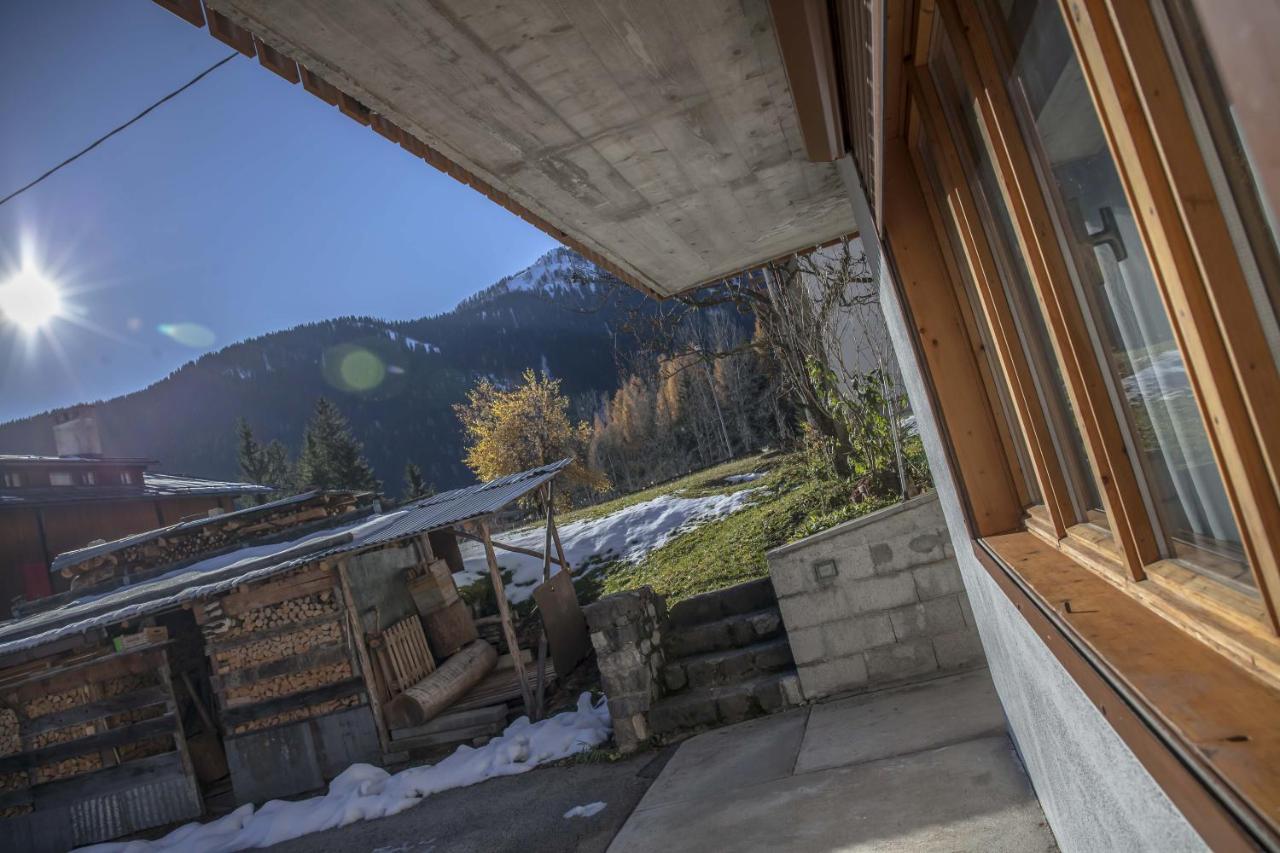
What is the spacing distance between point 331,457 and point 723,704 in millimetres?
45068

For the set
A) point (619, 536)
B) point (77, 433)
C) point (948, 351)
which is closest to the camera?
point (948, 351)

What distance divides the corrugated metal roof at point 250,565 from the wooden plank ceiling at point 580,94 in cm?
530

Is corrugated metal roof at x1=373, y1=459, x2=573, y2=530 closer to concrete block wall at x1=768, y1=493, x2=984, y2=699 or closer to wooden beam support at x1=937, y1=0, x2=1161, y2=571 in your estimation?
concrete block wall at x1=768, y1=493, x2=984, y2=699

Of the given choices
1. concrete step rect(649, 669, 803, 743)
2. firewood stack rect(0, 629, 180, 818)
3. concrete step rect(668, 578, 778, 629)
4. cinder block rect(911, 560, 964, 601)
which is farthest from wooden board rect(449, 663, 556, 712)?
cinder block rect(911, 560, 964, 601)

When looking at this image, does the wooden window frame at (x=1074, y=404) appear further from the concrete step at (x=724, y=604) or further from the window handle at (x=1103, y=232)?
the concrete step at (x=724, y=604)

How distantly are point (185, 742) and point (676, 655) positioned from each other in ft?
21.8

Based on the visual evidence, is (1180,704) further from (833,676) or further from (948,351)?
(833,676)

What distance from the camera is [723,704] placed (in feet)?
20.5

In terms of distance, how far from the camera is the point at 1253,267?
A: 2.84 feet

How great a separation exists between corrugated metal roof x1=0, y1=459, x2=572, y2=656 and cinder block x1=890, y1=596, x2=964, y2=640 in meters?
4.81

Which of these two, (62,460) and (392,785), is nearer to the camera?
(392,785)

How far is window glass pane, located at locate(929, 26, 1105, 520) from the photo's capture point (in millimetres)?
2043

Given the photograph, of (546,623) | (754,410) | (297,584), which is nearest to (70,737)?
(297,584)

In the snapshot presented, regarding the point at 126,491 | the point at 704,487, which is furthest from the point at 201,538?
the point at 126,491
